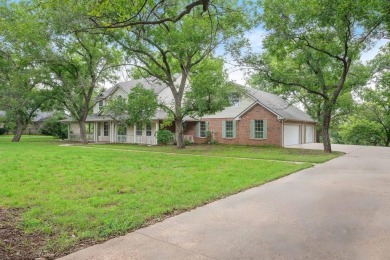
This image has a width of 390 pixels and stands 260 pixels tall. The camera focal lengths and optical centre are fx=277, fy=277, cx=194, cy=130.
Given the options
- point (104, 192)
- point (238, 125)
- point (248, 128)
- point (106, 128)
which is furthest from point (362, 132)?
point (104, 192)

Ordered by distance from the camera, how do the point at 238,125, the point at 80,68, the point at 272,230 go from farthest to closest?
1. the point at 80,68
2. the point at 238,125
3. the point at 272,230

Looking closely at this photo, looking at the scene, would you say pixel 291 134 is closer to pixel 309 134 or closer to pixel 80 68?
pixel 309 134

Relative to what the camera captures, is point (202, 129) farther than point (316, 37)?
Yes

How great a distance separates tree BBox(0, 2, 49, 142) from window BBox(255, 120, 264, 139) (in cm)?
1656

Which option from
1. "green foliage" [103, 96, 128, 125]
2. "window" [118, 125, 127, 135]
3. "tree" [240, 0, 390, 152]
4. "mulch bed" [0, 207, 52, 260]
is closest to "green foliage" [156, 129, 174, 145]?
"green foliage" [103, 96, 128, 125]

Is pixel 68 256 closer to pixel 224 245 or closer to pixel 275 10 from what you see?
pixel 224 245

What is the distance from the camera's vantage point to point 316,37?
14.8 m

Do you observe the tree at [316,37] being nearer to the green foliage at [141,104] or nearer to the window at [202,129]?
the green foliage at [141,104]

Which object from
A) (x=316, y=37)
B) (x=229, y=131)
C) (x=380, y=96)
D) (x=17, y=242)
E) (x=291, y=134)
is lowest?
(x=17, y=242)

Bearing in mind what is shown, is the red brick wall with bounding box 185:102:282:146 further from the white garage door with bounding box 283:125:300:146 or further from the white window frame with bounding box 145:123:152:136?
the white window frame with bounding box 145:123:152:136

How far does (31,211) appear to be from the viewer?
5.04m

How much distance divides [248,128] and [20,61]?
19477 mm

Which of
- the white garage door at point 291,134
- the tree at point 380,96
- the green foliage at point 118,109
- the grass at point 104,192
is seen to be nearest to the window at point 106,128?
the green foliage at point 118,109

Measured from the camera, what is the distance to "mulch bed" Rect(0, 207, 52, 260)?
3388 millimetres
